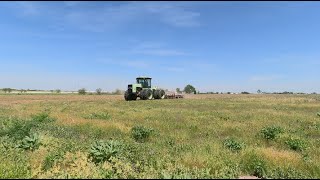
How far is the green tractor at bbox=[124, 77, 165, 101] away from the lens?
4608cm

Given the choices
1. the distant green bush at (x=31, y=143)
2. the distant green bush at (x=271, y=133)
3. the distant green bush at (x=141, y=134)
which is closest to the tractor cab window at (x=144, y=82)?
the distant green bush at (x=141, y=134)

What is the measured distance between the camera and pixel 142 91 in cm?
4659

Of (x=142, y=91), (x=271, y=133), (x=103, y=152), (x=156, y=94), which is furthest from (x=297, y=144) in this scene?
(x=156, y=94)

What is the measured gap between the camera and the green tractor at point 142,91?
46.1 meters

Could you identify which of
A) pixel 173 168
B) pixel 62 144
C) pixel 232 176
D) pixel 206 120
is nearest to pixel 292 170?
pixel 232 176

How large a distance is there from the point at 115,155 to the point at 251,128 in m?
9.77

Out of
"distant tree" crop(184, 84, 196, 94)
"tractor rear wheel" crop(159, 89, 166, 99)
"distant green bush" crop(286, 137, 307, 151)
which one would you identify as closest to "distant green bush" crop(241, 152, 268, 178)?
"distant green bush" crop(286, 137, 307, 151)

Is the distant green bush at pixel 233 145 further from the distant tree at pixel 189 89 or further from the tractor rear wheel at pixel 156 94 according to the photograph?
the distant tree at pixel 189 89

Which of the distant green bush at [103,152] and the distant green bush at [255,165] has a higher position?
the distant green bush at [103,152]

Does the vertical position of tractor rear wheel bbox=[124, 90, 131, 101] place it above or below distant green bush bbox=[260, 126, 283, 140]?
above

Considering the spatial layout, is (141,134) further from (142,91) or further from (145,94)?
(145,94)

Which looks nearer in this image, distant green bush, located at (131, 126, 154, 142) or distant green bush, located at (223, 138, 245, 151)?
distant green bush, located at (223, 138, 245, 151)

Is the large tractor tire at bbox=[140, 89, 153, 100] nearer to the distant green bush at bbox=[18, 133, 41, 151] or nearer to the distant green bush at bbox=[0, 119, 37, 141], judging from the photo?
the distant green bush at bbox=[0, 119, 37, 141]

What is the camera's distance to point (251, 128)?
1808 centimetres
